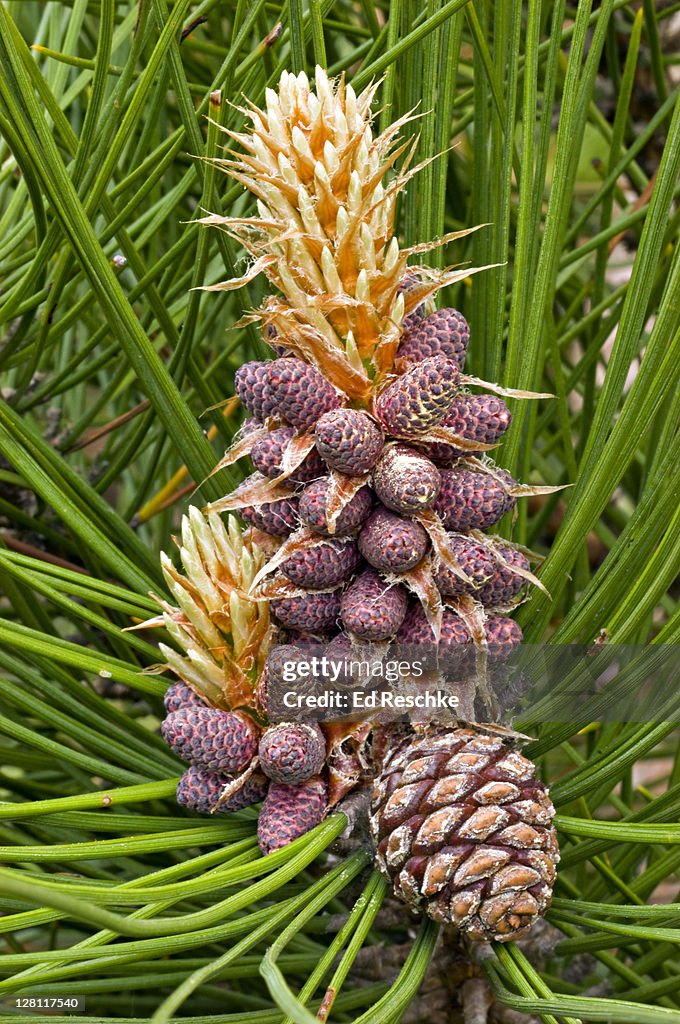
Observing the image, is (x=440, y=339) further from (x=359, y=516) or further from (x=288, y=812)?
(x=288, y=812)

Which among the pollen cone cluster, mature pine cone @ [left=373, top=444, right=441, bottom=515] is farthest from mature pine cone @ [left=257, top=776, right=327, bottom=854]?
mature pine cone @ [left=373, top=444, right=441, bottom=515]

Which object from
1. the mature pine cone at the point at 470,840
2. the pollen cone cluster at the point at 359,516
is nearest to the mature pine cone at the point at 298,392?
the pollen cone cluster at the point at 359,516

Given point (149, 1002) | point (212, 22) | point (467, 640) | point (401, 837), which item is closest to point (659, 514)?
point (467, 640)

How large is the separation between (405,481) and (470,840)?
201 millimetres

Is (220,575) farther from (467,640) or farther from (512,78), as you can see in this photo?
(512,78)

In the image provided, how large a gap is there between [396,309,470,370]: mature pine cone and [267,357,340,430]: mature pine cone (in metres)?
0.06

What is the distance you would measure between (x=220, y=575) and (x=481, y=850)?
8.6 inches

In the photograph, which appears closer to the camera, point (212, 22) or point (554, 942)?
point (554, 942)

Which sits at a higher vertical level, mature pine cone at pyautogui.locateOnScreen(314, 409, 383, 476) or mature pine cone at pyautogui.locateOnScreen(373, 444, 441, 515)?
mature pine cone at pyautogui.locateOnScreen(314, 409, 383, 476)

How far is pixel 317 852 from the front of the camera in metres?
0.56

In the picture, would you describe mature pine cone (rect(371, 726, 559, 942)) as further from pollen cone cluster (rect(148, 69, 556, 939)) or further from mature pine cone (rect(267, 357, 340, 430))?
mature pine cone (rect(267, 357, 340, 430))

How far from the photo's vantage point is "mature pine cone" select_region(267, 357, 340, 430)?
Result: 1.80ft

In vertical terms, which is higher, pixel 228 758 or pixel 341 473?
pixel 341 473

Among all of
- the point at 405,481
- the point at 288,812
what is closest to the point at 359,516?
the point at 405,481
